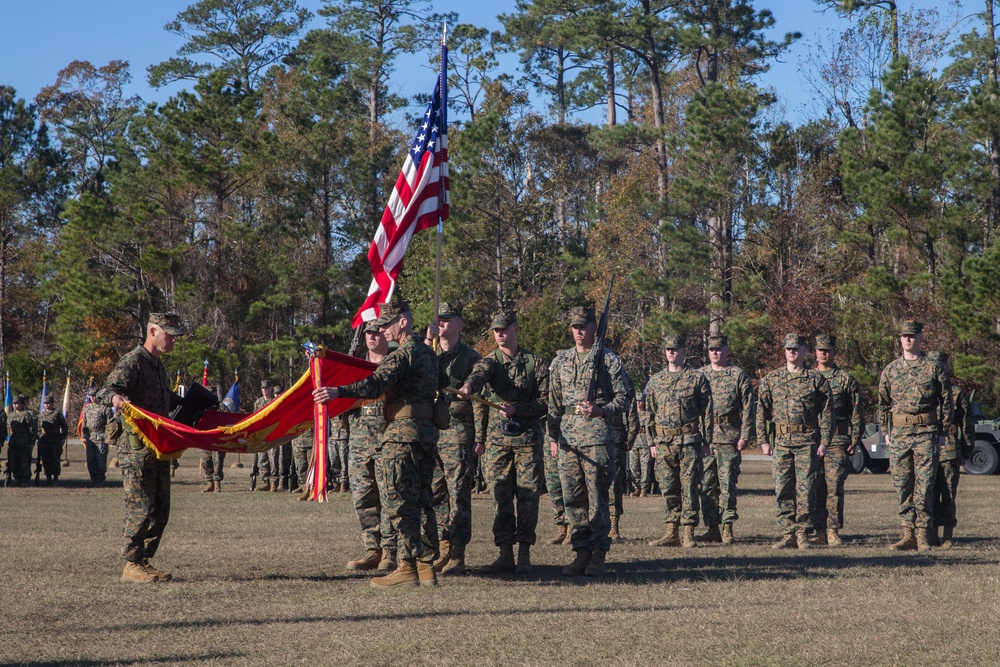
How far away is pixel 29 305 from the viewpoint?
6125cm

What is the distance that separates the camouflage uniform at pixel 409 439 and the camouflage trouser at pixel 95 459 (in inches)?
624

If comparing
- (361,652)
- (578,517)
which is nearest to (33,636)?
(361,652)

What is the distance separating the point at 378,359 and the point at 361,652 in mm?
3396

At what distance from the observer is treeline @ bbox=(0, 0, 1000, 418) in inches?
1345

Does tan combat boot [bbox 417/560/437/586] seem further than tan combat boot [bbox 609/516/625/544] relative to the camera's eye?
No

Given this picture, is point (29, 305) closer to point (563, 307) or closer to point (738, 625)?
point (563, 307)

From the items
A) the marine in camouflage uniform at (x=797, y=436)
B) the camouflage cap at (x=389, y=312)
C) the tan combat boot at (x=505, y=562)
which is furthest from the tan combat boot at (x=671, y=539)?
the camouflage cap at (x=389, y=312)

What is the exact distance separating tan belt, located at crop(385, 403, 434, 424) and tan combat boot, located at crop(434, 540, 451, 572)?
4.92ft

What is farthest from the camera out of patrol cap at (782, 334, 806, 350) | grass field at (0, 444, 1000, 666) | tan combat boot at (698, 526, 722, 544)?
tan combat boot at (698, 526, 722, 544)

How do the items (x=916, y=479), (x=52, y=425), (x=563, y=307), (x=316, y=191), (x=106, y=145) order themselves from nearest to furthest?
(x=916, y=479), (x=52, y=425), (x=563, y=307), (x=316, y=191), (x=106, y=145)

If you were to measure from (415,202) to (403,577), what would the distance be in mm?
4383

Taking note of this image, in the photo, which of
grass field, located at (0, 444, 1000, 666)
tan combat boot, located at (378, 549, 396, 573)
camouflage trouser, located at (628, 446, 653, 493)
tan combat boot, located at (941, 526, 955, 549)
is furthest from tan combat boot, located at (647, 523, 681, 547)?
camouflage trouser, located at (628, 446, 653, 493)

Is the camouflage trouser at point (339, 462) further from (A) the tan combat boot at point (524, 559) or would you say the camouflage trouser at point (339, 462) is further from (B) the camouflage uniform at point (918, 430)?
(A) the tan combat boot at point (524, 559)

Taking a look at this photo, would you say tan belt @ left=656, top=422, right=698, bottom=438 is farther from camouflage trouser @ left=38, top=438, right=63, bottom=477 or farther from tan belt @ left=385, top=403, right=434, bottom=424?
camouflage trouser @ left=38, top=438, right=63, bottom=477
